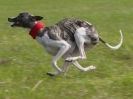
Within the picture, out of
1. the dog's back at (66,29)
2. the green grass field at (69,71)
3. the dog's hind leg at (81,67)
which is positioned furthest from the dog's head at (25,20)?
the dog's hind leg at (81,67)

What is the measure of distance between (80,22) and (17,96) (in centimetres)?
233

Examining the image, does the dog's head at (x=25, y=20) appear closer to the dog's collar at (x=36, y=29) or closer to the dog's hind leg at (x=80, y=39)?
the dog's collar at (x=36, y=29)

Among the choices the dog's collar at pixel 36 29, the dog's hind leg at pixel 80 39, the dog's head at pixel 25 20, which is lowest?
the dog's hind leg at pixel 80 39

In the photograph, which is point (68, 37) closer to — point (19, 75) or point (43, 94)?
point (19, 75)

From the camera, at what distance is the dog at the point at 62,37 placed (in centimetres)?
1015

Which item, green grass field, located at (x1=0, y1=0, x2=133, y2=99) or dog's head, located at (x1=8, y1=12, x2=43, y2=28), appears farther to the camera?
dog's head, located at (x1=8, y1=12, x2=43, y2=28)

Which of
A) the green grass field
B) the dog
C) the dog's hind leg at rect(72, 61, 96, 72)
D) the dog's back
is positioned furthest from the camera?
the dog's hind leg at rect(72, 61, 96, 72)

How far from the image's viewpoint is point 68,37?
10.4m

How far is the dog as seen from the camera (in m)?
10.2

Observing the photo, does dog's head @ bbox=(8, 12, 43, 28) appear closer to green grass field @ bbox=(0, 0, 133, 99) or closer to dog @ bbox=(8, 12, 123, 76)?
dog @ bbox=(8, 12, 123, 76)

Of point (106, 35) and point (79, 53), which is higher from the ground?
point (79, 53)

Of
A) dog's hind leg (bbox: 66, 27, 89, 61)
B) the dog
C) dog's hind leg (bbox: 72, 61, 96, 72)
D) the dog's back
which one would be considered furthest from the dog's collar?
dog's hind leg (bbox: 72, 61, 96, 72)

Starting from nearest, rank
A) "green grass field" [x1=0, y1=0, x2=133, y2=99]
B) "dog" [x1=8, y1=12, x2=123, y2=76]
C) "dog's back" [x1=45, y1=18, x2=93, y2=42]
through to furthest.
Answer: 1. "green grass field" [x1=0, y1=0, x2=133, y2=99]
2. "dog" [x1=8, y1=12, x2=123, y2=76]
3. "dog's back" [x1=45, y1=18, x2=93, y2=42]

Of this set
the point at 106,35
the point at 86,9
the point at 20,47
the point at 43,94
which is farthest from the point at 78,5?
the point at 43,94
